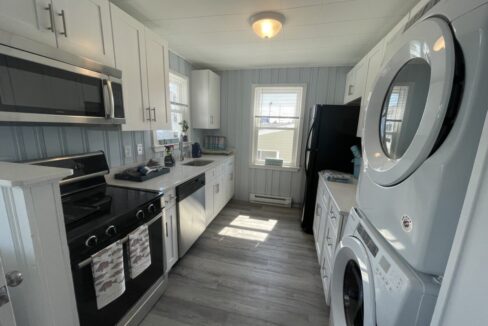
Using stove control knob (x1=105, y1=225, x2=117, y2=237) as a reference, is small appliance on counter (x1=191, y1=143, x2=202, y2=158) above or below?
above

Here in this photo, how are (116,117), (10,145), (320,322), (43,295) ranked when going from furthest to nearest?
1. (320,322)
2. (116,117)
3. (10,145)
4. (43,295)

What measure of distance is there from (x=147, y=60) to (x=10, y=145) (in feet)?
3.80

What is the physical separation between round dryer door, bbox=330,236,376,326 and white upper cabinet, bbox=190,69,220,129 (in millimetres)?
2690

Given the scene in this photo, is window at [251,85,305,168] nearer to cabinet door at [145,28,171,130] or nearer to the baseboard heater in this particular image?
the baseboard heater

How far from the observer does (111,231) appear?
1.12m

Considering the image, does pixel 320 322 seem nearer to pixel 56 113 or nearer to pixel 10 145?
pixel 56 113

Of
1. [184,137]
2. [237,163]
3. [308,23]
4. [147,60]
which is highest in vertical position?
[308,23]

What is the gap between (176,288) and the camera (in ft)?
5.86

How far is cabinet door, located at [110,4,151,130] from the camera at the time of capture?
1.50m

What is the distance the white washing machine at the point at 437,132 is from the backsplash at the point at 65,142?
1844mm

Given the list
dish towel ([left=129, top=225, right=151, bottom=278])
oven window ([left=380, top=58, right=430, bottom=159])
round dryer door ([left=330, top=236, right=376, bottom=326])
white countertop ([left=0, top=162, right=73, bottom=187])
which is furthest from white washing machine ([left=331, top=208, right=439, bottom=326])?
dish towel ([left=129, top=225, right=151, bottom=278])

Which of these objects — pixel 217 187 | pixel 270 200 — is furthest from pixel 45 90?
pixel 270 200

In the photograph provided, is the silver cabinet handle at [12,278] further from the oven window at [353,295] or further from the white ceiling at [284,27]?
the white ceiling at [284,27]

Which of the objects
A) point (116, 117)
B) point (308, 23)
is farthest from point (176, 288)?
point (308, 23)
